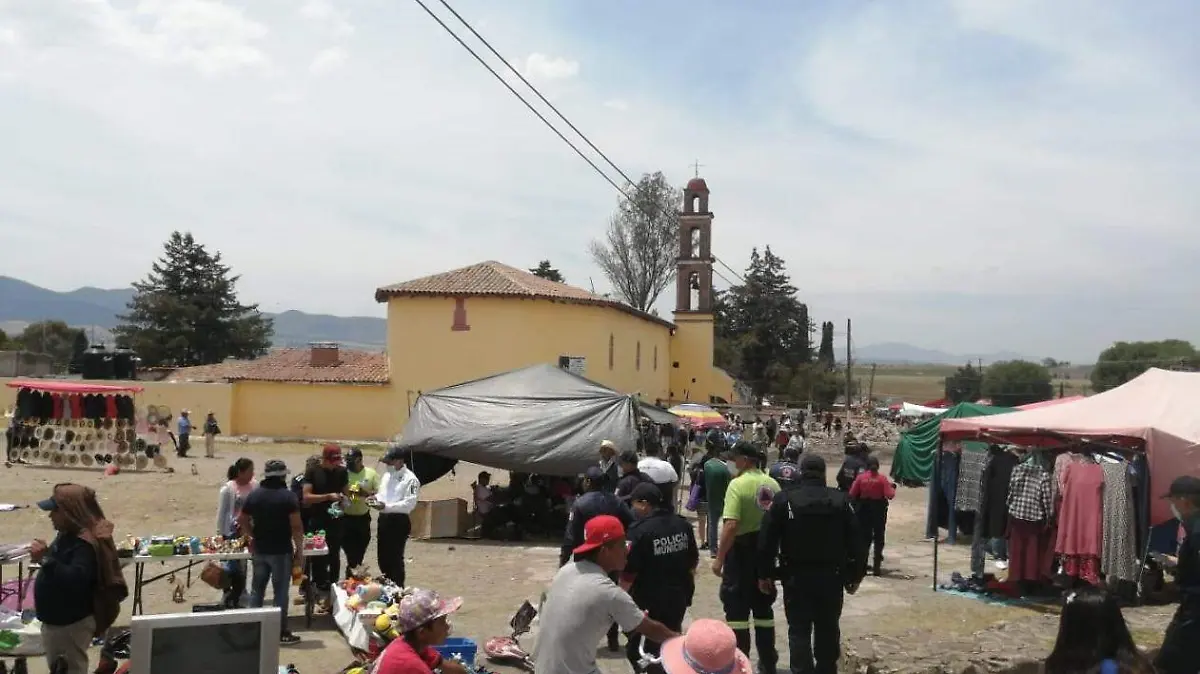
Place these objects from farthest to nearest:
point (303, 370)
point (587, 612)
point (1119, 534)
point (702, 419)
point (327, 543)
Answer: point (303, 370), point (702, 419), point (1119, 534), point (327, 543), point (587, 612)

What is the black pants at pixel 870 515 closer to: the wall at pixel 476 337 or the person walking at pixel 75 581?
the person walking at pixel 75 581

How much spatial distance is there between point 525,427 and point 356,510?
5.21m

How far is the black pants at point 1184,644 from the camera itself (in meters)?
5.39

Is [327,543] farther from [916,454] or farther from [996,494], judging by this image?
[916,454]

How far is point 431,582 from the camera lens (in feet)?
36.6

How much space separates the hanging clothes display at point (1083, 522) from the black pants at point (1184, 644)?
4.36 metres

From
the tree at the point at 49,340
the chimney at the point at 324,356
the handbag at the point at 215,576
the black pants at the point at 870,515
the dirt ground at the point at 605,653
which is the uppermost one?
the tree at the point at 49,340

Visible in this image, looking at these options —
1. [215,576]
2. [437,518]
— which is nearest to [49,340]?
[437,518]

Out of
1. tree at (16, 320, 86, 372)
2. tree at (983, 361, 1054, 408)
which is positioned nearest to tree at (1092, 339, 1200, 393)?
tree at (983, 361, 1054, 408)

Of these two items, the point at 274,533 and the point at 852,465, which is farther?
the point at 852,465

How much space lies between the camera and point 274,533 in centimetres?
777

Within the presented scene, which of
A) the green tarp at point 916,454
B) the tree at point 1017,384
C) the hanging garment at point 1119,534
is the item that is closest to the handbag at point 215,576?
the hanging garment at point 1119,534

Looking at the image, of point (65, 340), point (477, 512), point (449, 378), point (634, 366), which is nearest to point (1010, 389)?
point (634, 366)

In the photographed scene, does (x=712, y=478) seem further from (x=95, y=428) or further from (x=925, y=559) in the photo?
(x=95, y=428)
